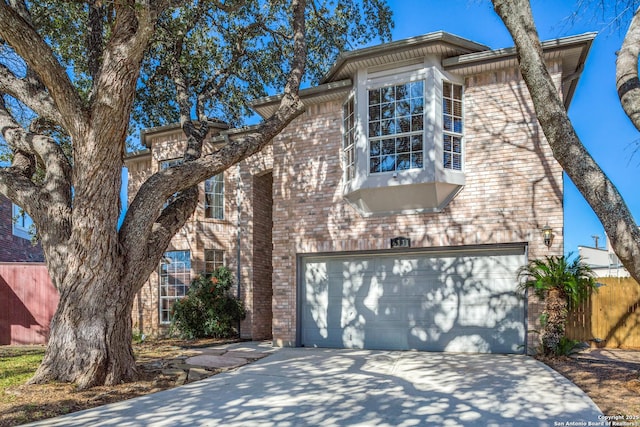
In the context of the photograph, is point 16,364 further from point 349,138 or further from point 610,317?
point 610,317

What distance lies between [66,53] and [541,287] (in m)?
11.4

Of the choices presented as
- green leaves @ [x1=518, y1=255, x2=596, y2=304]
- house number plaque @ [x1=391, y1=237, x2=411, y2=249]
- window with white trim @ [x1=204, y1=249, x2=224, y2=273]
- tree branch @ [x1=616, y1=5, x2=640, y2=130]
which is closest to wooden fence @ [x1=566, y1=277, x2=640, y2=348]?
green leaves @ [x1=518, y1=255, x2=596, y2=304]

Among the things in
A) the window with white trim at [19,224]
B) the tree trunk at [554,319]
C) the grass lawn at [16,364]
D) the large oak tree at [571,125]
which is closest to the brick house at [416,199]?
the tree trunk at [554,319]

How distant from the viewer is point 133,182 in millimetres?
13805

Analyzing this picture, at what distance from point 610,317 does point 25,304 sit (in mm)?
15331

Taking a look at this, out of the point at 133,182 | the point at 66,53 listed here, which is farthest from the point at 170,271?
the point at 66,53

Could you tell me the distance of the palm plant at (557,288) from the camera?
742 centimetres

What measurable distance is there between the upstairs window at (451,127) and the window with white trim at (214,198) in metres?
6.69

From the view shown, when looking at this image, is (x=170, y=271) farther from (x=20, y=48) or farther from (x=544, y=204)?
(x=544, y=204)

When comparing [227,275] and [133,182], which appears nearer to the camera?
[227,275]

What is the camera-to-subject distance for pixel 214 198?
40.8 ft

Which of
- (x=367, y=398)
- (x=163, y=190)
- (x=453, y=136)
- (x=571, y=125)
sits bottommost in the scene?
(x=367, y=398)

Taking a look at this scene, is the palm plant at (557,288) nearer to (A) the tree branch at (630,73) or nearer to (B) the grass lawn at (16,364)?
(A) the tree branch at (630,73)

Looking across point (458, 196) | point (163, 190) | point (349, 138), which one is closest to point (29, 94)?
point (163, 190)
